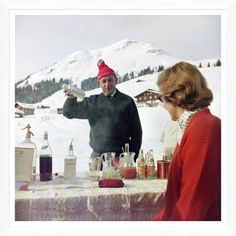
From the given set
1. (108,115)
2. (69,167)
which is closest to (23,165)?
(69,167)

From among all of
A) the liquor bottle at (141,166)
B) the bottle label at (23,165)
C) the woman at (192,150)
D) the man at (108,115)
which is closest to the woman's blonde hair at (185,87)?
the woman at (192,150)

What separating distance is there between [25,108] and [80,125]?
0.83ft

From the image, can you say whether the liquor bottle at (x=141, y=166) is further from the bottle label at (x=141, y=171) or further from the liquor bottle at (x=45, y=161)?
the liquor bottle at (x=45, y=161)

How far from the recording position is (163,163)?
201cm

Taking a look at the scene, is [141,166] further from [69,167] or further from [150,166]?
[69,167]

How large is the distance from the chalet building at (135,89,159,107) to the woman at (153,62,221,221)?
0.03m

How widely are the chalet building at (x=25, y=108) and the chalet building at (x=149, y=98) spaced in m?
0.47

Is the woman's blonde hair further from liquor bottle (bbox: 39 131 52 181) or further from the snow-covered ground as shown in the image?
liquor bottle (bbox: 39 131 52 181)

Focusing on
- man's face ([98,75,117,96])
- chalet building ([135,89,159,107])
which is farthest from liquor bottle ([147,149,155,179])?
man's face ([98,75,117,96])

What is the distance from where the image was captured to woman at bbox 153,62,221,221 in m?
1.97

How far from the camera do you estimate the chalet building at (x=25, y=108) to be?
202 centimetres
